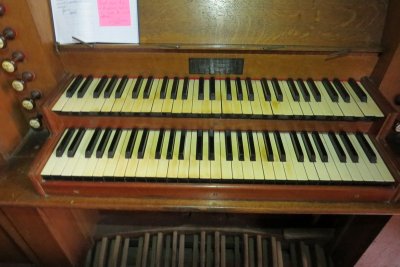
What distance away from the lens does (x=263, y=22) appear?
1.52 meters

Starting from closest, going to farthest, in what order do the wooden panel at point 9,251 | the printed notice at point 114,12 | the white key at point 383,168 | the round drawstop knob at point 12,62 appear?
the white key at point 383,168
the round drawstop knob at point 12,62
the printed notice at point 114,12
the wooden panel at point 9,251

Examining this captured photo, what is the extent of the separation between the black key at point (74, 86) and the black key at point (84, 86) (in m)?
0.03

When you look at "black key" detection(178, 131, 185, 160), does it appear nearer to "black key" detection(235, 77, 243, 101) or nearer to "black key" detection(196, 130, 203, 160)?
"black key" detection(196, 130, 203, 160)

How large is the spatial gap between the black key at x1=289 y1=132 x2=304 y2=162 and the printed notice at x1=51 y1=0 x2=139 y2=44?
0.86 meters

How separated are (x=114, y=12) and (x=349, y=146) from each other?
123 centimetres

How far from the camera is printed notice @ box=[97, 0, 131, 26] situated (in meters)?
1.49

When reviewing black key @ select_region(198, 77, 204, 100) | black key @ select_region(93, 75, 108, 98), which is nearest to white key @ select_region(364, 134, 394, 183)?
black key @ select_region(198, 77, 204, 100)

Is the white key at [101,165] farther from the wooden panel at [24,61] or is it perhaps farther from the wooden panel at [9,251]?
the wooden panel at [9,251]

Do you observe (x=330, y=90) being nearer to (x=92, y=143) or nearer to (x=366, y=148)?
(x=366, y=148)

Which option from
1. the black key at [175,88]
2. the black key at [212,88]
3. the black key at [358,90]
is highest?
the black key at [358,90]

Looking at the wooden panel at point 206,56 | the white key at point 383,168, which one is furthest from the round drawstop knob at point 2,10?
the white key at point 383,168

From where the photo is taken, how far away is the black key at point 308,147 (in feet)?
4.50

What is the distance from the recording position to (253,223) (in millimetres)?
2080

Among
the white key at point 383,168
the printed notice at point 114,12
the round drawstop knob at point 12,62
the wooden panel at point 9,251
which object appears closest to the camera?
the white key at point 383,168
